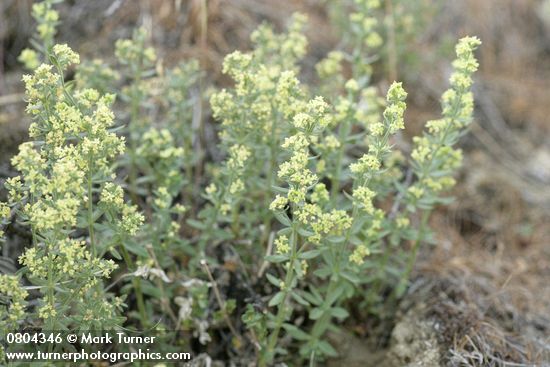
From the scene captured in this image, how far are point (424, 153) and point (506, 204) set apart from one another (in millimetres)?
2302

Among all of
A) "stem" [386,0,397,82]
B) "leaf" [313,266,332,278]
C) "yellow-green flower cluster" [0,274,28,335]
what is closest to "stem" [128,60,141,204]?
"yellow-green flower cluster" [0,274,28,335]

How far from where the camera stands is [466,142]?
5.70 meters

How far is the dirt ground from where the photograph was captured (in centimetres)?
371

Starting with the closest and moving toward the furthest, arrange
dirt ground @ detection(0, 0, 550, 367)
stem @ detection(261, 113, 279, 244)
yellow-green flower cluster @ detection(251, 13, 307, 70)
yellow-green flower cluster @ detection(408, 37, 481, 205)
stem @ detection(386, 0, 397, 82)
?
1. yellow-green flower cluster @ detection(408, 37, 481, 205)
2. stem @ detection(261, 113, 279, 244)
3. dirt ground @ detection(0, 0, 550, 367)
4. yellow-green flower cluster @ detection(251, 13, 307, 70)
5. stem @ detection(386, 0, 397, 82)

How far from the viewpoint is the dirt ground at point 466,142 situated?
146 inches

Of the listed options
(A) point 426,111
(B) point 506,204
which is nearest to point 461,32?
(A) point 426,111

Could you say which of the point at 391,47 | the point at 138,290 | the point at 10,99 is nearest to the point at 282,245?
the point at 138,290

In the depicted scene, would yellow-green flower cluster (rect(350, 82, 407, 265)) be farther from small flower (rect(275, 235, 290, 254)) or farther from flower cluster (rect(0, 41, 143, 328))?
flower cluster (rect(0, 41, 143, 328))

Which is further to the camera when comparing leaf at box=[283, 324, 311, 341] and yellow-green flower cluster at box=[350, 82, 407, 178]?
leaf at box=[283, 324, 311, 341]

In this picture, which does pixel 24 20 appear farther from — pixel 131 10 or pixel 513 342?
pixel 513 342

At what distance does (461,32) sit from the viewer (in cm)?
662

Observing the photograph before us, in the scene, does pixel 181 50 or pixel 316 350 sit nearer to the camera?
pixel 316 350

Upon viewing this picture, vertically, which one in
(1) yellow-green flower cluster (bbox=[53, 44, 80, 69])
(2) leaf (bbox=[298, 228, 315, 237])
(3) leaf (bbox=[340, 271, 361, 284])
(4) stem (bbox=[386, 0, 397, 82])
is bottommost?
(3) leaf (bbox=[340, 271, 361, 284])

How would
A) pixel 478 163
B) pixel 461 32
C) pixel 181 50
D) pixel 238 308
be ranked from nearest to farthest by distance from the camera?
1. pixel 238 308
2. pixel 181 50
3. pixel 478 163
4. pixel 461 32
